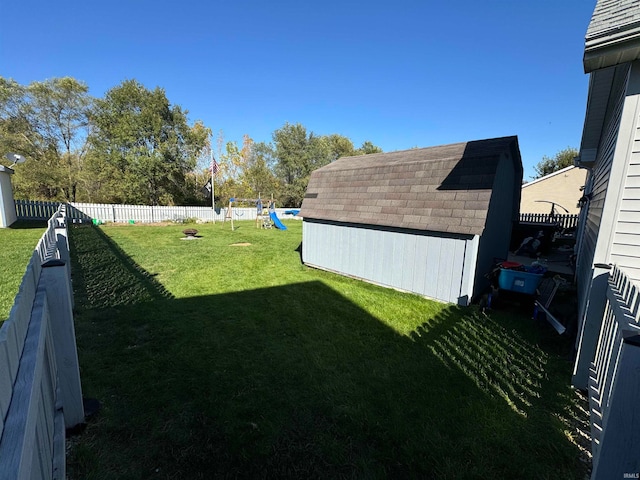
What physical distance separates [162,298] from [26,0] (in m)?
12.7

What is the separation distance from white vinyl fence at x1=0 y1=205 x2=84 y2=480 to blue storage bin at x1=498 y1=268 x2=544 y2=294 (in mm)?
6026

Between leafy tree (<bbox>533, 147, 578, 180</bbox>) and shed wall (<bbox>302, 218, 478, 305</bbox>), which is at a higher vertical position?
leafy tree (<bbox>533, 147, 578, 180</bbox>)

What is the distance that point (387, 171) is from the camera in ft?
24.5

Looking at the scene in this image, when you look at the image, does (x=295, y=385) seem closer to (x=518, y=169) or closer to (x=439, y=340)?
(x=439, y=340)

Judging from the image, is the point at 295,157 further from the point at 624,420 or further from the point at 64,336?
the point at 624,420

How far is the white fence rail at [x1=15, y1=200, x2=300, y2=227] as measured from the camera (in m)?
16.4

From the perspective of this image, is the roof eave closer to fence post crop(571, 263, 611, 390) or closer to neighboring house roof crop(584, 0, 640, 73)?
neighboring house roof crop(584, 0, 640, 73)

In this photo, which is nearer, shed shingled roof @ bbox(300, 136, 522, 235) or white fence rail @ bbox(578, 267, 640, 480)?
white fence rail @ bbox(578, 267, 640, 480)

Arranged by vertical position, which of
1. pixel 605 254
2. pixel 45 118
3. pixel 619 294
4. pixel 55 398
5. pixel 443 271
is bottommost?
pixel 55 398

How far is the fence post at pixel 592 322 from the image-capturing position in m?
3.18

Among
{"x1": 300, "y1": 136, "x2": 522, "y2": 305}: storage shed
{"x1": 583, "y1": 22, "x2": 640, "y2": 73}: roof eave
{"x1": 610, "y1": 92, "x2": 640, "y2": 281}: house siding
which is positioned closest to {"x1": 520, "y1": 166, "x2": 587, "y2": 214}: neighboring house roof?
{"x1": 300, "y1": 136, "x2": 522, "y2": 305}: storage shed

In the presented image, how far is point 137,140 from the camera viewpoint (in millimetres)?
23016

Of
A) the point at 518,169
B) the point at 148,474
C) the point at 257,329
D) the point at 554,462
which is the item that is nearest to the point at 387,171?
the point at 518,169

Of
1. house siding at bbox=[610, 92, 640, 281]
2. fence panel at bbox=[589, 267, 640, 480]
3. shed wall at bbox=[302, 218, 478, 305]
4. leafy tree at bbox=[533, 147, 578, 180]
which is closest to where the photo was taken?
fence panel at bbox=[589, 267, 640, 480]
